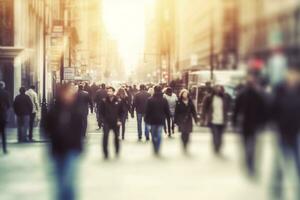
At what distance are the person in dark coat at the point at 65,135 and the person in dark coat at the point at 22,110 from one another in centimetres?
1180

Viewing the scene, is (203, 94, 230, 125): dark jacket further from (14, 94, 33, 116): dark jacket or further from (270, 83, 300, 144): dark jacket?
(14, 94, 33, 116): dark jacket

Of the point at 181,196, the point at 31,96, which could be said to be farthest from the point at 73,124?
the point at 31,96

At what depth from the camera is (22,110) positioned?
15.0 m

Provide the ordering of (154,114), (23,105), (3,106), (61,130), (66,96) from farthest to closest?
1. (23,105)
2. (3,106)
3. (154,114)
4. (61,130)
5. (66,96)

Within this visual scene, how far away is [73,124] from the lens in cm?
262

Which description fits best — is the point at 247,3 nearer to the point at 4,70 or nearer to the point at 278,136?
the point at 278,136

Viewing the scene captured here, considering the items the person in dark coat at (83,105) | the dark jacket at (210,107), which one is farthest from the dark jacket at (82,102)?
the dark jacket at (210,107)

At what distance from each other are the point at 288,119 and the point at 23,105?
1366 cm

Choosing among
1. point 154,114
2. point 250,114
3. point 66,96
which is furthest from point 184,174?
point 154,114

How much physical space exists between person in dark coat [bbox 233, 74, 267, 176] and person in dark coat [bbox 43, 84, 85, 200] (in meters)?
0.76

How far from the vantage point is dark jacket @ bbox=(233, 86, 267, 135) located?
5.30 ft

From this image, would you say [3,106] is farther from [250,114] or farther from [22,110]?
[250,114]

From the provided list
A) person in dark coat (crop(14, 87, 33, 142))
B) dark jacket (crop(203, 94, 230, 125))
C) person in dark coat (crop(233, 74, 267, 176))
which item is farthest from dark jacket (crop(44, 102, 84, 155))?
person in dark coat (crop(14, 87, 33, 142))

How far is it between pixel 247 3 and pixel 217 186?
1.38 feet
